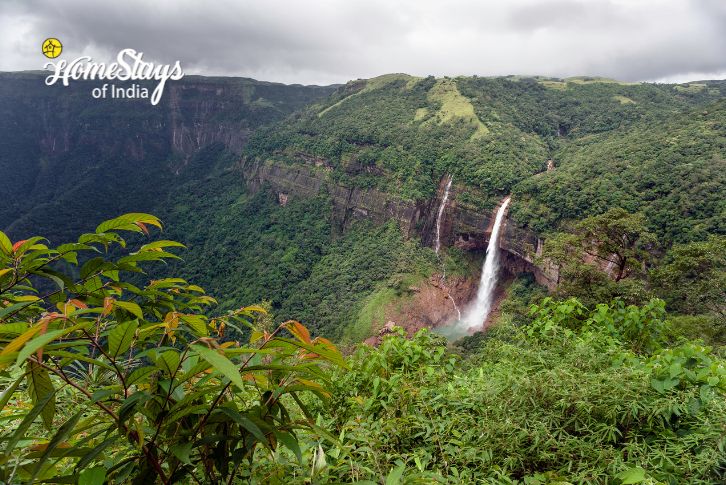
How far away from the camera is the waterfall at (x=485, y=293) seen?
131ft

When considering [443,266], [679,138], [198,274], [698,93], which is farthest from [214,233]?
[698,93]

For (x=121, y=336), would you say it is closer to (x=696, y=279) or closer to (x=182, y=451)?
(x=182, y=451)

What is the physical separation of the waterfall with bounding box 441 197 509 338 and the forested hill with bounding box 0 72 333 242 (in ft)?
290

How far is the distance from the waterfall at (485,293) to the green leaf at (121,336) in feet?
132

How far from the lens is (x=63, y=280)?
4.64 feet

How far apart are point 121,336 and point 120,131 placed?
160 metres

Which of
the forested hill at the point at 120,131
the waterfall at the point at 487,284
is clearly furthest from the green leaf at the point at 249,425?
the forested hill at the point at 120,131

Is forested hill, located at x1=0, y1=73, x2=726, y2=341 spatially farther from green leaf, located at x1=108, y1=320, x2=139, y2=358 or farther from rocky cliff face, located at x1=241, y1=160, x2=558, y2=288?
green leaf, located at x1=108, y1=320, x2=139, y2=358

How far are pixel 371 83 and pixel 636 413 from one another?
311 feet

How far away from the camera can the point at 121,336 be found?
40.2 inches

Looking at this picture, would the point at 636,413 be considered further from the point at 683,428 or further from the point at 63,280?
the point at 63,280

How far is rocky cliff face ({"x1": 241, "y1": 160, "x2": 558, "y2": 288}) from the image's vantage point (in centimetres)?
3766

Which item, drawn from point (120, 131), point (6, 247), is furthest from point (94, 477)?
point (120, 131)

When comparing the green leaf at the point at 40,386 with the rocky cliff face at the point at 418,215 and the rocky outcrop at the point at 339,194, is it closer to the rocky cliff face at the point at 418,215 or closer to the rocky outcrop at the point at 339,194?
the rocky cliff face at the point at 418,215
